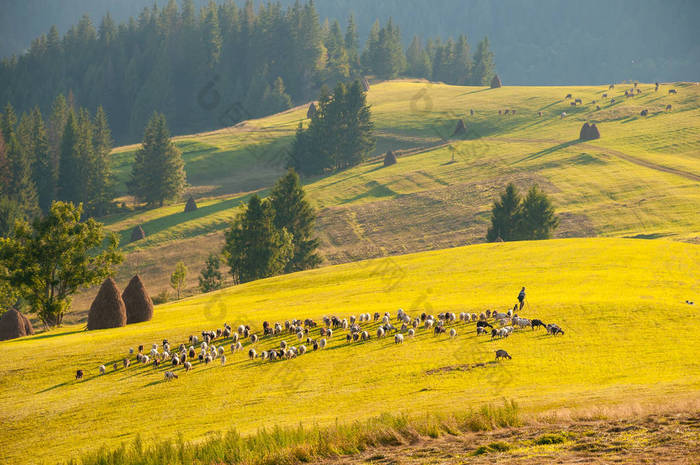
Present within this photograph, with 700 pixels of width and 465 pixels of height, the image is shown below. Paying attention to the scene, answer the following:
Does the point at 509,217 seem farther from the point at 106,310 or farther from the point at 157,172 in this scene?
the point at 157,172

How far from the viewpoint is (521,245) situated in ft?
243

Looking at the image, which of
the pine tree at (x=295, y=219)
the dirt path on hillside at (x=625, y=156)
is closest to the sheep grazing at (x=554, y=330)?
the pine tree at (x=295, y=219)

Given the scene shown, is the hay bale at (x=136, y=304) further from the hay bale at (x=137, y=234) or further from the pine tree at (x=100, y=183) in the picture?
the pine tree at (x=100, y=183)

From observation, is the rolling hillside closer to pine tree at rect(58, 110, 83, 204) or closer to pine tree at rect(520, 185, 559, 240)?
pine tree at rect(520, 185, 559, 240)

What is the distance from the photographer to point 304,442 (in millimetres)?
25719

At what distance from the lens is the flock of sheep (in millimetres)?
40219

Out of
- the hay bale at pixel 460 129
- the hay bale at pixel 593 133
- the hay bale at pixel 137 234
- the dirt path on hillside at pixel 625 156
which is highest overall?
the hay bale at pixel 460 129

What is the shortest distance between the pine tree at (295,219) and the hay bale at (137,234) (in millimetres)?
35461

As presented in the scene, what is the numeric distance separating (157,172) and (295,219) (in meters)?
59.0

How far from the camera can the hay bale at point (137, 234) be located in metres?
118

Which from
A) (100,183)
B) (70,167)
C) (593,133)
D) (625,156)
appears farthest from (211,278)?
(593,133)

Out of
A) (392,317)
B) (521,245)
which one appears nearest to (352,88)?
(521,245)

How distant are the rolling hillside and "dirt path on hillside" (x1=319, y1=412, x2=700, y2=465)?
65.9 meters

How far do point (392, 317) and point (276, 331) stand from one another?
28.3 feet
